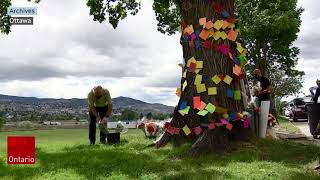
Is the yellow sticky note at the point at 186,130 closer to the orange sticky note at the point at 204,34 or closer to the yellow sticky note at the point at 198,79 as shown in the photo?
the yellow sticky note at the point at 198,79

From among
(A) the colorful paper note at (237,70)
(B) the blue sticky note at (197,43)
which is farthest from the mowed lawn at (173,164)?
(B) the blue sticky note at (197,43)

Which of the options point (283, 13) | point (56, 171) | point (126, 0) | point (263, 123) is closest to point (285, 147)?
point (263, 123)

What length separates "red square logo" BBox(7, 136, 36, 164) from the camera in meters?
8.06

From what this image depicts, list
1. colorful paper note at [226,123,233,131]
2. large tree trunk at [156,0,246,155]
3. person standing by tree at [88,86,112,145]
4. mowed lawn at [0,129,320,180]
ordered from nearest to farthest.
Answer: mowed lawn at [0,129,320,180] < colorful paper note at [226,123,233,131] < large tree trunk at [156,0,246,155] < person standing by tree at [88,86,112,145]

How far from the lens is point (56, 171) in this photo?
8.85m

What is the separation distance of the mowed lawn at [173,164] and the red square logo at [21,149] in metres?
0.17

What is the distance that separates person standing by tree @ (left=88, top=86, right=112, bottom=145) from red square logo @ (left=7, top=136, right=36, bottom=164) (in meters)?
4.05

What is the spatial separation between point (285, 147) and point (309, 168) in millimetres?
1974

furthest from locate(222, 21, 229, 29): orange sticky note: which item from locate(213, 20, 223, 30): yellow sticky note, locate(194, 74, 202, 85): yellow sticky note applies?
locate(194, 74, 202, 85): yellow sticky note

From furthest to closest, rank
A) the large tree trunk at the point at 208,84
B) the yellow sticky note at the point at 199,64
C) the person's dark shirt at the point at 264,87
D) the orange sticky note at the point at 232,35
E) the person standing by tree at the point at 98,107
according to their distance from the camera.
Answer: the person's dark shirt at the point at 264,87, the person standing by tree at the point at 98,107, the orange sticky note at the point at 232,35, the yellow sticky note at the point at 199,64, the large tree trunk at the point at 208,84

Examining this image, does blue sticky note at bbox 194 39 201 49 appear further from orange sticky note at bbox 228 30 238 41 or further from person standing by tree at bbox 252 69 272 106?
person standing by tree at bbox 252 69 272 106

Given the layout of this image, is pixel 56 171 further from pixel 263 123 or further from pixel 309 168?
pixel 263 123

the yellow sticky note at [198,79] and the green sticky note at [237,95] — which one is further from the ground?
the yellow sticky note at [198,79]

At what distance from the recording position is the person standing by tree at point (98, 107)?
13325 mm
